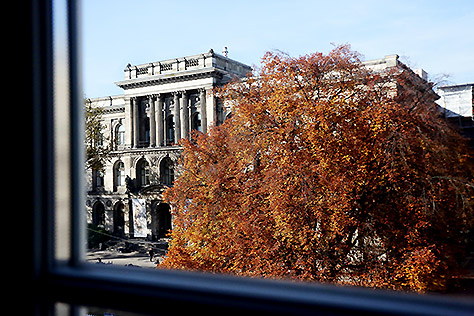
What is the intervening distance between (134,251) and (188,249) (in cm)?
1289

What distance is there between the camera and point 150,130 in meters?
30.6

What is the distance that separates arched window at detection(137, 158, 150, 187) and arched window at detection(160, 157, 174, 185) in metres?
1.22

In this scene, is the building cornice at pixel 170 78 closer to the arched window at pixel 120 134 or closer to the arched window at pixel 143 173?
the arched window at pixel 120 134

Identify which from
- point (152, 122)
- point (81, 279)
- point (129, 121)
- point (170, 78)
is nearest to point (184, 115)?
point (170, 78)

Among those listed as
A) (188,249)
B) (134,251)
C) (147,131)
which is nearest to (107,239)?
(134,251)

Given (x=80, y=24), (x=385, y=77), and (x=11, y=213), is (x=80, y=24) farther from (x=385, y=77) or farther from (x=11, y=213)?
(x=385, y=77)

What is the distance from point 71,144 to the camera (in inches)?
45.8

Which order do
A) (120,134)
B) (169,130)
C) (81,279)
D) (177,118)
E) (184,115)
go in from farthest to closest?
(120,134), (169,130), (177,118), (184,115), (81,279)

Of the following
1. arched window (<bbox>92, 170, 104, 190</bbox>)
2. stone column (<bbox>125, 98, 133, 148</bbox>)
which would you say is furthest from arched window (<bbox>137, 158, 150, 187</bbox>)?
arched window (<bbox>92, 170, 104, 190</bbox>)

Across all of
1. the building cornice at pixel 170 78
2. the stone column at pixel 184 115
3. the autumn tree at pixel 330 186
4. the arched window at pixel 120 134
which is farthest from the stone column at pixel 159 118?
the autumn tree at pixel 330 186

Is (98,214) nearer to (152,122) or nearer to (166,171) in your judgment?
(166,171)

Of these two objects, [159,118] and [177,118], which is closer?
[177,118]

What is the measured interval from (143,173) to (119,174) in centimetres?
216

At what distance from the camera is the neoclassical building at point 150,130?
93.5 feet
